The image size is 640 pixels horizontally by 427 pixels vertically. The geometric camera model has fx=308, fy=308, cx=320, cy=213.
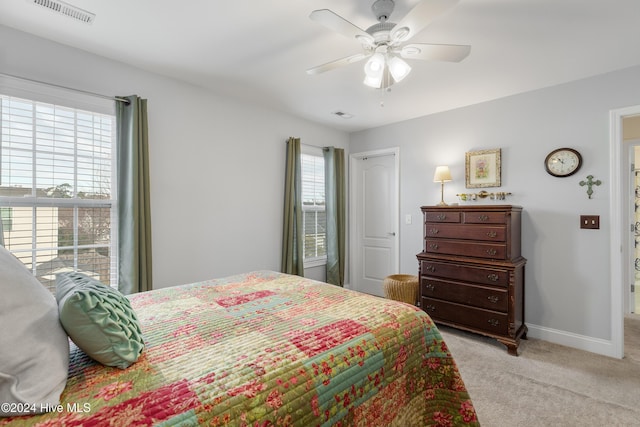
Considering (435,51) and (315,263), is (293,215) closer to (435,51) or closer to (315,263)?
(315,263)

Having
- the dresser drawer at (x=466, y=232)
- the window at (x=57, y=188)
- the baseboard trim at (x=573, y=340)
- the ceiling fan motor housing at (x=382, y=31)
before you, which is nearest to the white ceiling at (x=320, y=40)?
the ceiling fan motor housing at (x=382, y=31)

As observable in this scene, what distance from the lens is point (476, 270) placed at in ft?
9.57

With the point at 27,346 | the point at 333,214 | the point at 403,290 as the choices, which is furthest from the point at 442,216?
the point at 27,346

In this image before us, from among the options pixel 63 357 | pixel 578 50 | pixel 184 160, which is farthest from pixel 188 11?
pixel 578 50

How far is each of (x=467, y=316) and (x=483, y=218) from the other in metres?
0.96

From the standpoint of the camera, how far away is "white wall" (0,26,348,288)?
91.6 inches

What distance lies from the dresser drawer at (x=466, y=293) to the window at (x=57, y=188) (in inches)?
115

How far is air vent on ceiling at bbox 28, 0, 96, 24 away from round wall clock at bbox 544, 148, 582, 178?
12.8 feet

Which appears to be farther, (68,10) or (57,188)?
(57,188)

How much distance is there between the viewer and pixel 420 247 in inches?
154

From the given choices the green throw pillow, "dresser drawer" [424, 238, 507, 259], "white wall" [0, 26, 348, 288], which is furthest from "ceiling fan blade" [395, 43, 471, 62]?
"white wall" [0, 26, 348, 288]

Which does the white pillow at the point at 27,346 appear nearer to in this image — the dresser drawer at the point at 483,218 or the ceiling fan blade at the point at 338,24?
the ceiling fan blade at the point at 338,24

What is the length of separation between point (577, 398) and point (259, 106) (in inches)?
149

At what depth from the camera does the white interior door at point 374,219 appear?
434 cm
